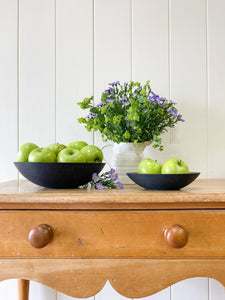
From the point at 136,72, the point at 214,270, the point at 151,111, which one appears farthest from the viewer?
the point at 136,72

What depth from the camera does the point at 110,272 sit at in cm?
67

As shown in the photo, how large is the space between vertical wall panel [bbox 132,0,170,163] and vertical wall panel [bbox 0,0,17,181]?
51 cm

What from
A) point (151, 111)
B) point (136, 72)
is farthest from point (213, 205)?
point (136, 72)

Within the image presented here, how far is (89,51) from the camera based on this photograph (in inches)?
47.5

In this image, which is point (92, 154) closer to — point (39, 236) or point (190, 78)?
point (39, 236)

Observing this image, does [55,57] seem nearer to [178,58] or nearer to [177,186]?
[178,58]

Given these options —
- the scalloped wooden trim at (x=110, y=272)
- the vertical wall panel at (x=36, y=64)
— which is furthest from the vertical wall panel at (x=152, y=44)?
the scalloped wooden trim at (x=110, y=272)

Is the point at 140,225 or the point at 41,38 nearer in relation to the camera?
the point at 140,225

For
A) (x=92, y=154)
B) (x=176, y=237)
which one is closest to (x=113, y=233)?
(x=176, y=237)

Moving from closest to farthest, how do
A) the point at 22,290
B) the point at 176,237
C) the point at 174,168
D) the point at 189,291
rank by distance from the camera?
the point at 176,237 → the point at 174,168 → the point at 22,290 → the point at 189,291

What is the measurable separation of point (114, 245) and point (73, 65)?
81 cm

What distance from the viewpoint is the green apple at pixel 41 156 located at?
77 centimetres

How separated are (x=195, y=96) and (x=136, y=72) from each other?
0.89 feet

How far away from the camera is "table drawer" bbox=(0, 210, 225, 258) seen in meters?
0.67
